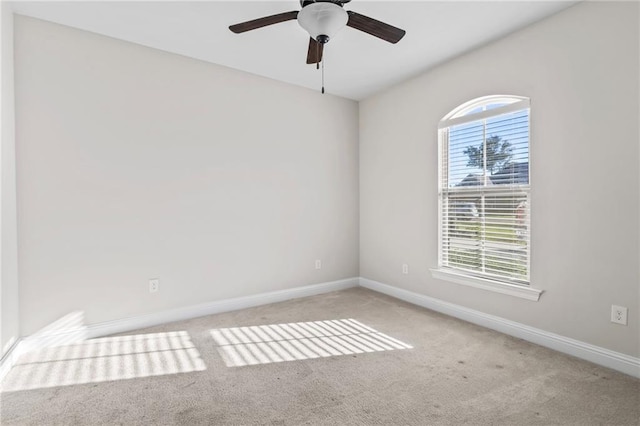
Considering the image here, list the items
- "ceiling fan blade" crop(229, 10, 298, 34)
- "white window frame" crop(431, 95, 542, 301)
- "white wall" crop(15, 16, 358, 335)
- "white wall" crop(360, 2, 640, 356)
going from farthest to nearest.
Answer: "white window frame" crop(431, 95, 542, 301) → "white wall" crop(15, 16, 358, 335) → "white wall" crop(360, 2, 640, 356) → "ceiling fan blade" crop(229, 10, 298, 34)

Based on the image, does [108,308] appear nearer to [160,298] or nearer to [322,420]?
[160,298]

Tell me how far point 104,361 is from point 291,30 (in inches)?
117

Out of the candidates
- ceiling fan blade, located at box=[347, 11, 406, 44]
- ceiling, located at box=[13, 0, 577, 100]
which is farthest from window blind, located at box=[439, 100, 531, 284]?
ceiling fan blade, located at box=[347, 11, 406, 44]

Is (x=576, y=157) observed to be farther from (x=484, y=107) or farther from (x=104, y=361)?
(x=104, y=361)

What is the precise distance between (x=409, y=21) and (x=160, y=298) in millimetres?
3291

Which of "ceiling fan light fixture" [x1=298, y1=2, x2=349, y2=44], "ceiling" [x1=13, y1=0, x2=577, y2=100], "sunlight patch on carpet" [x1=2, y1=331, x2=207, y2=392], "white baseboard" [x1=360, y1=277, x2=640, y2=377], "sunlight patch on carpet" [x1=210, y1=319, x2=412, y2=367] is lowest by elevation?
"sunlight patch on carpet" [x1=210, y1=319, x2=412, y2=367]

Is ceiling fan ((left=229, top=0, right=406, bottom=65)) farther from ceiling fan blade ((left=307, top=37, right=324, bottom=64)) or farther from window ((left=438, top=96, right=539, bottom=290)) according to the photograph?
window ((left=438, top=96, right=539, bottom=290))

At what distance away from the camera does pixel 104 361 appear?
233 centimetres

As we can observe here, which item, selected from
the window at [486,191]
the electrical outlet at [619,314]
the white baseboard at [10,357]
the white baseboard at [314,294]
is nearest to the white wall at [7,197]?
the white baseboard at [10,357]

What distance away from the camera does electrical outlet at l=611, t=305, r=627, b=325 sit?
218 cm


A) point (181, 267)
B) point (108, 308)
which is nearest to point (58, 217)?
point (108, 308)

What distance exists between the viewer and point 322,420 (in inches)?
67.2

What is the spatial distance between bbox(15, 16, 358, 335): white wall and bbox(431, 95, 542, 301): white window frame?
145 centimetres

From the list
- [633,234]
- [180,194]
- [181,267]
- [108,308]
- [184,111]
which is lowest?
[108,308]
